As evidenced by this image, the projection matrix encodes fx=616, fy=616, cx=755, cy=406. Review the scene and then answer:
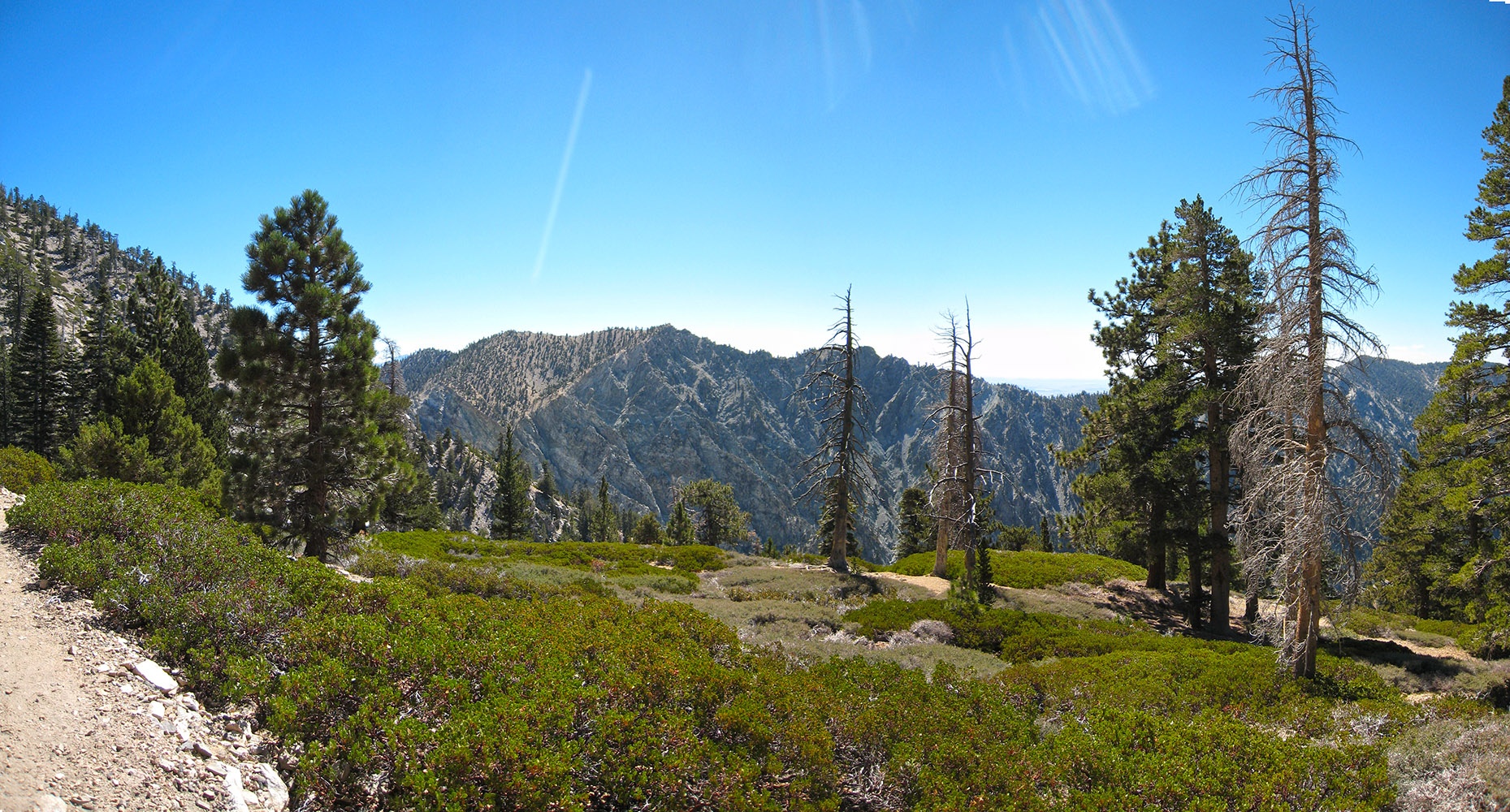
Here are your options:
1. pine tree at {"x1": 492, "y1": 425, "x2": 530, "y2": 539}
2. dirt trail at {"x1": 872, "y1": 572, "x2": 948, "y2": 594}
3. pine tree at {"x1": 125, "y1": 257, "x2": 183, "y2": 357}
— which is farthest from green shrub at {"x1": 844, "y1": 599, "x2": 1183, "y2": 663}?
pine tree at {"x1": 492, "y1": 425, "x2": 530, "y2": 539}

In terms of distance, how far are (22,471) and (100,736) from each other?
15214 millimetres

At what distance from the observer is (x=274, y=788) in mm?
4402

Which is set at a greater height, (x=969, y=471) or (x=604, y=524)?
(x=969, y=471)

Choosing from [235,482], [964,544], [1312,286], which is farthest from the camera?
[964,544]

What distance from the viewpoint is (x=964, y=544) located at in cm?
2147

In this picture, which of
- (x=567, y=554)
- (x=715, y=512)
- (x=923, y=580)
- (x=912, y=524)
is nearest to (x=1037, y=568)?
(x=923, y=580)

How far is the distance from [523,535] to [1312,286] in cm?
→ 5867

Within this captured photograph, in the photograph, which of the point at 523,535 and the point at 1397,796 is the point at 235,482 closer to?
the point at 1397,796

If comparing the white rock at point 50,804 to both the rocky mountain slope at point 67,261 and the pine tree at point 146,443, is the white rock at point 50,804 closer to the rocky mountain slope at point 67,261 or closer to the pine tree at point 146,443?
the pine tree at point 146,443

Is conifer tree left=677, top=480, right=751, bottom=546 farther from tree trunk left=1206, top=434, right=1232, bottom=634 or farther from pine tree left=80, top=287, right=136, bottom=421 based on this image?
tree trunk left=1206, top=434, right=1232, bottom=634

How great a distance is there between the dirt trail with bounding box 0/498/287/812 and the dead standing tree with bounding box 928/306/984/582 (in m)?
19.2

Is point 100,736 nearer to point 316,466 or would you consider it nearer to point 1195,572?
point 316,466

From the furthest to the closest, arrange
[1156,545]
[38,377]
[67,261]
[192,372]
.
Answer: [67,261], [38,377], [192,372], [1156,545]

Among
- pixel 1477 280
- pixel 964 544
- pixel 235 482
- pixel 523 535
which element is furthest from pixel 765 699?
pixel 523 535
